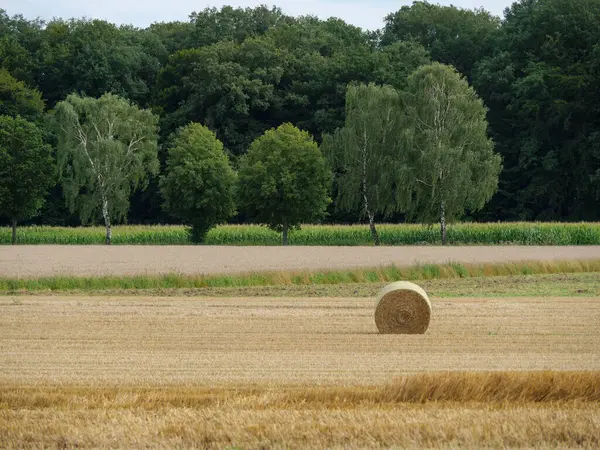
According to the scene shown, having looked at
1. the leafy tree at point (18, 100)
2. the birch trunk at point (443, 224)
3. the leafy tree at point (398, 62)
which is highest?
the leafy tree at point (398, 62)

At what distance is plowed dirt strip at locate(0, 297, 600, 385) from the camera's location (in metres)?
16.4

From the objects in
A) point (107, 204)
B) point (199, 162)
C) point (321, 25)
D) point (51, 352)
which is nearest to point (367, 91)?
point (199, 162)

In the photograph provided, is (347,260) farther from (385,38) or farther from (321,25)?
(321,25)

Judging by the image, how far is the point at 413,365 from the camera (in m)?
17.2

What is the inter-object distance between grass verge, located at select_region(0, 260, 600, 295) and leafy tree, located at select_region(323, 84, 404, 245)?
2753 cm

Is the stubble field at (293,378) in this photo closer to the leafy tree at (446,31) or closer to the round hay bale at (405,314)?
the round hay bale at (405,314)

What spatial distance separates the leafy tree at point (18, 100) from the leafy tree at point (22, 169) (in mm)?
7040

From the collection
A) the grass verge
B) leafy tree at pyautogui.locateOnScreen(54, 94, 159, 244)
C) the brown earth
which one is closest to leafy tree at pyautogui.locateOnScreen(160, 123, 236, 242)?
leafy tree at pyautogui.locateOnScreen(54, 94, 159, 244)

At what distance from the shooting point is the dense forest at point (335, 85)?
81.1 m

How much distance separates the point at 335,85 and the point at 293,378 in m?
72.8

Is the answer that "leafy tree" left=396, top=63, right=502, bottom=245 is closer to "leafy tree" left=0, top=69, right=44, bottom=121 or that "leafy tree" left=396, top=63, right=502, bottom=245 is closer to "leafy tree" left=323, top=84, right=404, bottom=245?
"leafy tree" left=323, top=84, right=404, bottom=245

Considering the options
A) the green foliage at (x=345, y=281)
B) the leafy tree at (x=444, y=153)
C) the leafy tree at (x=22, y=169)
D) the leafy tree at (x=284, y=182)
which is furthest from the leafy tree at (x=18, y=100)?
the green foliage at (x=345, y=281)

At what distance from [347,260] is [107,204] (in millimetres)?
30201

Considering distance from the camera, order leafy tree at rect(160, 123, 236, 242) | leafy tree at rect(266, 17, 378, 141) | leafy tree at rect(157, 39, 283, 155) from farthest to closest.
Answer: leafy tree at rect(266, 17, 378, 141), leafy tree at rect(157, 39, 283, 155), leafy tree at rect(160, 123, 236, 242)
